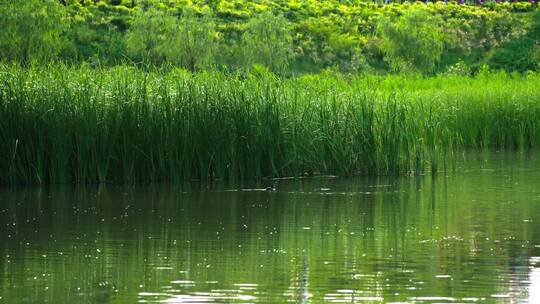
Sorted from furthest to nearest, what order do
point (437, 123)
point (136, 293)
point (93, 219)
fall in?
point (437, 123)
point (93, 219)
point (136, 293)

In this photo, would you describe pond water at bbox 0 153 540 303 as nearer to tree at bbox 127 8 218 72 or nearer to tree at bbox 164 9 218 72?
tree at bbox 164 9 218 72

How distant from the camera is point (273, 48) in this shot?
170 feet

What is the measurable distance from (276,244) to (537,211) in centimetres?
437

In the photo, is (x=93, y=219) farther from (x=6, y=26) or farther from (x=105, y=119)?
(x=6, y=26)

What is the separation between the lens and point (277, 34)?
53.5 m

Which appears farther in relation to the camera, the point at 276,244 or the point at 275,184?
the point at 275,184

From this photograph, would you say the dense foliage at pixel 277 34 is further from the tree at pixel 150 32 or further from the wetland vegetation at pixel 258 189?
the wetland vegetation at pixel 258 189

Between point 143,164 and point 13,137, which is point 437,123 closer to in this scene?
point 143,164

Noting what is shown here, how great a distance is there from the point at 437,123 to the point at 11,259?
456 inches

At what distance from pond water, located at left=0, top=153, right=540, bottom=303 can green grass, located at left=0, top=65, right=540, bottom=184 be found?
0.70 m

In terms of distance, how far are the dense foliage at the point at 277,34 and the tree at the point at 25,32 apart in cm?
4

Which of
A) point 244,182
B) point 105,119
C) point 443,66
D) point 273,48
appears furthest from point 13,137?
point 443,66

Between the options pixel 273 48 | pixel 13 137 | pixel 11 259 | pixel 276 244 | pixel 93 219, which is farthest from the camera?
pixel 273 48

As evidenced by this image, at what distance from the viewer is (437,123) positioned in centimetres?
2155
